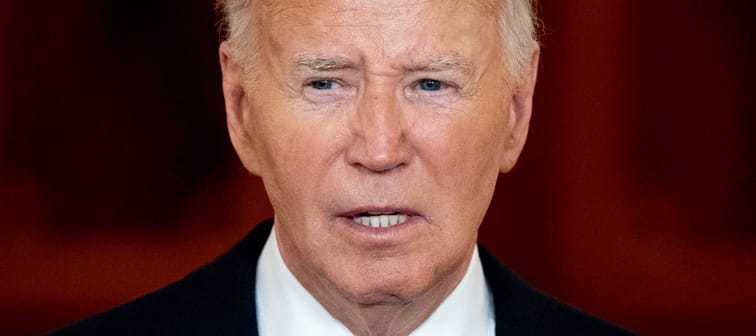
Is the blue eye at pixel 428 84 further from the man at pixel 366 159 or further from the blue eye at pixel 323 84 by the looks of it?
the blue eye at pixel 323 84

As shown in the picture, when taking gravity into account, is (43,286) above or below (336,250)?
below

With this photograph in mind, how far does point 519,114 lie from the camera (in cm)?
287

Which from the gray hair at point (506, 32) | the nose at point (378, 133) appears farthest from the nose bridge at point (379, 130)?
the gray hair at point (506, 32)

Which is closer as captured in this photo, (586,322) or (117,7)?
(586,322)

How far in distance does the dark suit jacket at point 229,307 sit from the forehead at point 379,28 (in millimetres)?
448

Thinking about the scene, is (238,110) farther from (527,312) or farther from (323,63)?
(527,312)

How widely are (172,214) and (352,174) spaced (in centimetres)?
121

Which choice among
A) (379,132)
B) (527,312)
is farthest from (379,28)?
(527,312)

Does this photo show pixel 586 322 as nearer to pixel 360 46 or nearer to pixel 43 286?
pixel 360 46

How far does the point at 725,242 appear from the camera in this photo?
373 cm

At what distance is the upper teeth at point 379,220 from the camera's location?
8.52 feet

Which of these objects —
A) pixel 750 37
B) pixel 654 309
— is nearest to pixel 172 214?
pixel 654 309

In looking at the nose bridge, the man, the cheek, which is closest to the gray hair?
the man

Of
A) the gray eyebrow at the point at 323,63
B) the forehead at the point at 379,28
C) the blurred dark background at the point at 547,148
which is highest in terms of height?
the forehead at the point at 379,28
